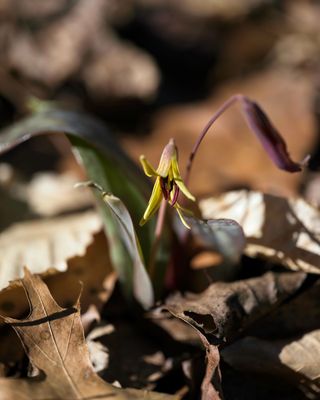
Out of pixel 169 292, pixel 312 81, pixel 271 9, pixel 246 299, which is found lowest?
pixel 169 292

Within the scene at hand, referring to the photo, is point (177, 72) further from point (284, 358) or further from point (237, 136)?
point (284, 358)

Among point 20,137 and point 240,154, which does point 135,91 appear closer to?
point 240,154

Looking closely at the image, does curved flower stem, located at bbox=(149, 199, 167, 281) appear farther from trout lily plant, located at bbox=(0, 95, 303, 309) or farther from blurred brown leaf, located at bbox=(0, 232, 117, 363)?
blurred brown leaf, located at bbox=(0, 232, 117, 363)

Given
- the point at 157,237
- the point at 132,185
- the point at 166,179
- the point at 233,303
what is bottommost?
the point at 233,303

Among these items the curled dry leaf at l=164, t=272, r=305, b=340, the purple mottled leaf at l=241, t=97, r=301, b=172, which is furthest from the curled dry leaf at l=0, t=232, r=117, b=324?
the purple mottled leaf at l=241, t=97, r=301, b=172

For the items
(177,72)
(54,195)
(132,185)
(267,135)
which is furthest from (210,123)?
(177,72)

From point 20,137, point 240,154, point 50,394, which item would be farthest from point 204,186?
point 50,394
